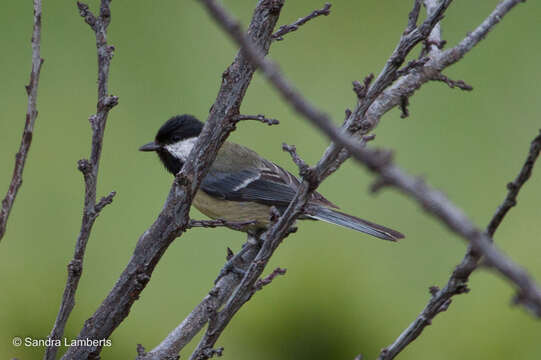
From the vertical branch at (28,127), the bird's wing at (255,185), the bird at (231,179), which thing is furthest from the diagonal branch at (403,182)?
the bird's wing at (255,185)

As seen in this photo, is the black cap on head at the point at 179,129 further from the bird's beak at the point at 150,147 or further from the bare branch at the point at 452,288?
the bare branch at the point at 452,288

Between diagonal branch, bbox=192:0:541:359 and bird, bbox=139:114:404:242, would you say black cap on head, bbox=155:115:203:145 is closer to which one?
bird, bbox=139:114:404:242

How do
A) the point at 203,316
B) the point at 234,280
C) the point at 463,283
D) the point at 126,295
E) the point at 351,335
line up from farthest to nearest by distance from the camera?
1. the point at 351,335
2. the point at 234,280
3. the point at 203,316
4. the point at 126,295
5. the point at 463,283

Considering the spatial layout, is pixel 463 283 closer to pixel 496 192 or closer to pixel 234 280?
pixel 234 280

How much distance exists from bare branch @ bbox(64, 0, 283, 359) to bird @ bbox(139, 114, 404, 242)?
1.05 metres

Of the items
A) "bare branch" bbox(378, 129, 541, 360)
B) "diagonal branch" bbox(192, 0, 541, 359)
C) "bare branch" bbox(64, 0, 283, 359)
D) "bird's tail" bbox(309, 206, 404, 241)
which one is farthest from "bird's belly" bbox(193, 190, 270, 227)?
"diagonal branch" bbox(192, 0, 541, 359)

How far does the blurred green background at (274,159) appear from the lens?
176 cm

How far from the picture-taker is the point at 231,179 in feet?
7.22

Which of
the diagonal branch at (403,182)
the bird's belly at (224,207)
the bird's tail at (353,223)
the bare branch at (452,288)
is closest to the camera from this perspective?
the diagonal branch at (403,182)

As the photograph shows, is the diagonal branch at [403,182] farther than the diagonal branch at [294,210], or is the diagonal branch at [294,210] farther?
the diagonal branch at [294,210]

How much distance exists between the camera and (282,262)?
6.02ft

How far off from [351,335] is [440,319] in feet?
0.81

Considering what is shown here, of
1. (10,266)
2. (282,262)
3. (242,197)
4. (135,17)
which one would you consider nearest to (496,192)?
(282,262)

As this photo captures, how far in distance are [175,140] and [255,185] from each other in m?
0.30
